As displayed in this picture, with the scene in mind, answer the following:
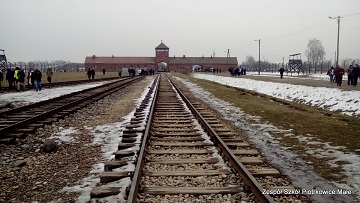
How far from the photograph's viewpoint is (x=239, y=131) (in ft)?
30.0

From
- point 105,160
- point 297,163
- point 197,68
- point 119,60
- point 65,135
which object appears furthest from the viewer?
point 119,60

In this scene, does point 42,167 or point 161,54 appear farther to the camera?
point 161,54

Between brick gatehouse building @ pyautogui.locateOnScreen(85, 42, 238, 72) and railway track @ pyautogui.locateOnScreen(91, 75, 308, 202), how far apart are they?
12685 centimetres

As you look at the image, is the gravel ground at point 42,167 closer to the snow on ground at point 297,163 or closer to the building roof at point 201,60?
the snow on ground at point 297,163

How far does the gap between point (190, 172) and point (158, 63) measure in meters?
135

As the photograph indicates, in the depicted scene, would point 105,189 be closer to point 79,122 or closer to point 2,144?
point 2,144

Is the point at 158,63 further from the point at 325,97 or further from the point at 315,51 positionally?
the point at 325,97

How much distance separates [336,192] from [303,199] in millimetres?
623

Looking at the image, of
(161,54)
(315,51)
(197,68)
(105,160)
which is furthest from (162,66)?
(105,160)

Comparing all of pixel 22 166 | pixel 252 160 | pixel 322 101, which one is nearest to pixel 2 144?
pixel 22 166

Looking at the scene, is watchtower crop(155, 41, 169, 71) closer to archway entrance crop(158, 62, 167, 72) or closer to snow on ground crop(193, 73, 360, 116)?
archway entrance crop(158, 62, 167, 72)

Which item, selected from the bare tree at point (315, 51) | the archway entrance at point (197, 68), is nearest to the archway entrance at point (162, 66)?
the archway entrance at point (197, 68)

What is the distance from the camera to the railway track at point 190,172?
4277mm

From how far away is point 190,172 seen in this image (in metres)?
5.14
